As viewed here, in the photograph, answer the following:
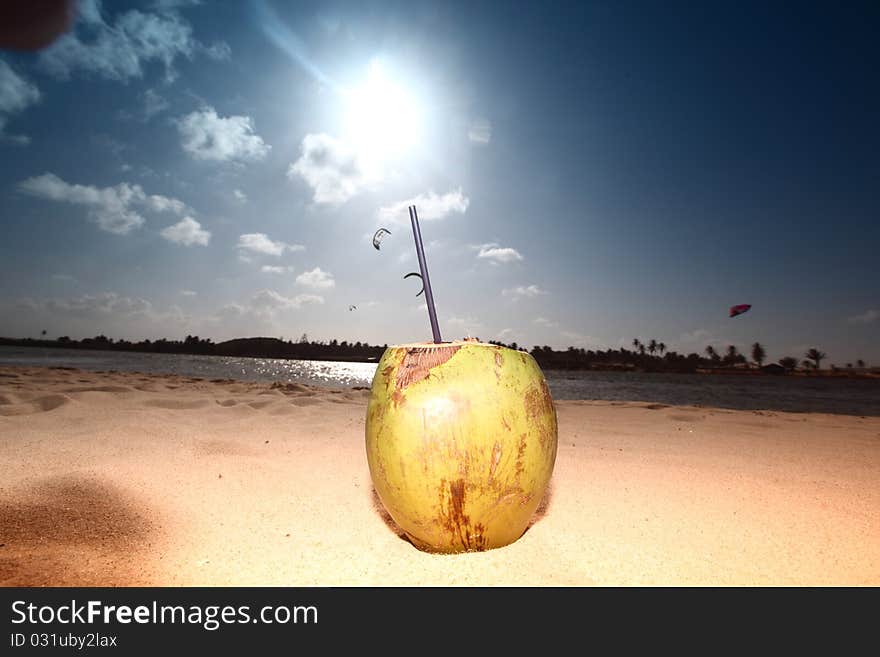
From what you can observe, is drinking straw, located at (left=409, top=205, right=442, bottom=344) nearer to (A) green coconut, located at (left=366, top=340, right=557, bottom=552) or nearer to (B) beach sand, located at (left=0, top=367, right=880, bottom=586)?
(A) green coconut, located at (left=366, top=340, right=557, bottom=552)

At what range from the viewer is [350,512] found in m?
2.33

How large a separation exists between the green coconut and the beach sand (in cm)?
18

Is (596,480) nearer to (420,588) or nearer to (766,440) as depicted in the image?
(420,588)

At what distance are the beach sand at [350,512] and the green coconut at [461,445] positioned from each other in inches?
7.0

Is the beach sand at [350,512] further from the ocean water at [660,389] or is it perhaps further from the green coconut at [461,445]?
the ocean water at [660,389]

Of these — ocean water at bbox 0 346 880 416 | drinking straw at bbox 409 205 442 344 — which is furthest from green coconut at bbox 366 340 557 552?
ocean water at bbox 0 346 880 416

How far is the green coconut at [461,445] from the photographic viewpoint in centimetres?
158

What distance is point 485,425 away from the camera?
158 centimetres

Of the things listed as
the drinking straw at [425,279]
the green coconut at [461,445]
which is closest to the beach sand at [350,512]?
the green coconut at [461,445]

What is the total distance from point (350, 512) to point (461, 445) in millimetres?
1129

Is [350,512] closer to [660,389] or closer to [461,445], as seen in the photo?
[461,445]
